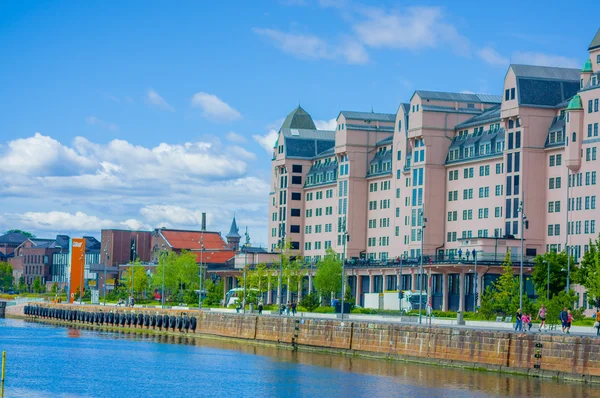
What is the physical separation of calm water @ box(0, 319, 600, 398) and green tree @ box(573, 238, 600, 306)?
30.6 metres

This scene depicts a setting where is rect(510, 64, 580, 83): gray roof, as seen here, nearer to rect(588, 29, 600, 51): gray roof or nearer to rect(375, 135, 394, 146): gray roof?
rect(588, 29, 600, 51): gray roof

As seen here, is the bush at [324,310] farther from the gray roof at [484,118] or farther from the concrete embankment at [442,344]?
the gray roof at [484,118]

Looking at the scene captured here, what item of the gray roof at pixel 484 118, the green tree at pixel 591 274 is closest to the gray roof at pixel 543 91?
the gray roof at pixel 484 118

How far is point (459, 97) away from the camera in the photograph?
170 meters

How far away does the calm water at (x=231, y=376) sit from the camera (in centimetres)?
7275

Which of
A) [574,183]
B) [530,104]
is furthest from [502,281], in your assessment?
[530,104]

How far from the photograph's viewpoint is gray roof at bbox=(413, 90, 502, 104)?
166750 millimetres

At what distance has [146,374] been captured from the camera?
281 feet

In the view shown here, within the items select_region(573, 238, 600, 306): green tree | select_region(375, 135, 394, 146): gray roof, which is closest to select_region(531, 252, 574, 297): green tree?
select_region(573, 238, 600, 306): green tree

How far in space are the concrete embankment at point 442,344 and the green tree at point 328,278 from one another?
52529 millimetres

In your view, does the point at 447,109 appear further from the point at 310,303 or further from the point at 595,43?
the point at 310,303

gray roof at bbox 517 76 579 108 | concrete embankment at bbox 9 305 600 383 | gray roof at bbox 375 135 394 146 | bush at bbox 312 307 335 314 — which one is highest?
gray roof at bbox 517 76 579 108

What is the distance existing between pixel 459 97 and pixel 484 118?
966 cm

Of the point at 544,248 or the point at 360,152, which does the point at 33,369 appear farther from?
the point at 360,152
